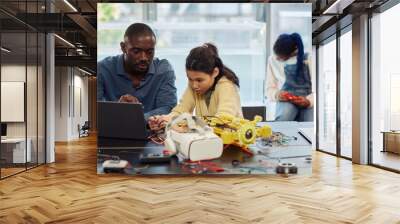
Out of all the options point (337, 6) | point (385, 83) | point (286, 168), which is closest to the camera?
point (286, 168)

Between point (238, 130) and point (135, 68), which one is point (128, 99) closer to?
point (135, 68)

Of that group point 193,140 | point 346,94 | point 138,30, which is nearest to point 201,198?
point 193,140

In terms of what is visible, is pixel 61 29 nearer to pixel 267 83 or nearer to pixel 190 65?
pixel 190 65

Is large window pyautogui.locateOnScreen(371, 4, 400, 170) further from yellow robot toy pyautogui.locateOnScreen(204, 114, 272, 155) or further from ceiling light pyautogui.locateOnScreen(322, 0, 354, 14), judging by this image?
yellow robot toy pyautogui.locateOnScreen(204, 114, 272, 155)

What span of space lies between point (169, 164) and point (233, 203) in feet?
5.81

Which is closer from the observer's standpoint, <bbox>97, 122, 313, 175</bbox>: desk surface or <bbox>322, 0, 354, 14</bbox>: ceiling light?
<bbox>97, 122, 313, 175</bbox>: desk surface

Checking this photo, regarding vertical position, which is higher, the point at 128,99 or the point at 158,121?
the point at 128,99

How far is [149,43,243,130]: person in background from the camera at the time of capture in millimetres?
A: 6008

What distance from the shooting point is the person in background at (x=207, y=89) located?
6008 millimetres

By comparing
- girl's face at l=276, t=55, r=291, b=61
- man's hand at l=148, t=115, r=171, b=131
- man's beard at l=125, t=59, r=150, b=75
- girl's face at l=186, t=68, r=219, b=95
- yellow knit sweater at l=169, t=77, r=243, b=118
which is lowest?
man's hand at l=148, t=115, r=171, b=131

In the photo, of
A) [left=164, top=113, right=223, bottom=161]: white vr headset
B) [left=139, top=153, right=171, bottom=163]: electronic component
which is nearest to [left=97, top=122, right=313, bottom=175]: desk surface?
[left=139, top=153, right=171, bottom=163]: electronic component

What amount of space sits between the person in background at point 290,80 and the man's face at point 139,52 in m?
1.82

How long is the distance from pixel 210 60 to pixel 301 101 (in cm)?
155

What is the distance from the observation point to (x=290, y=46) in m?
6.18
